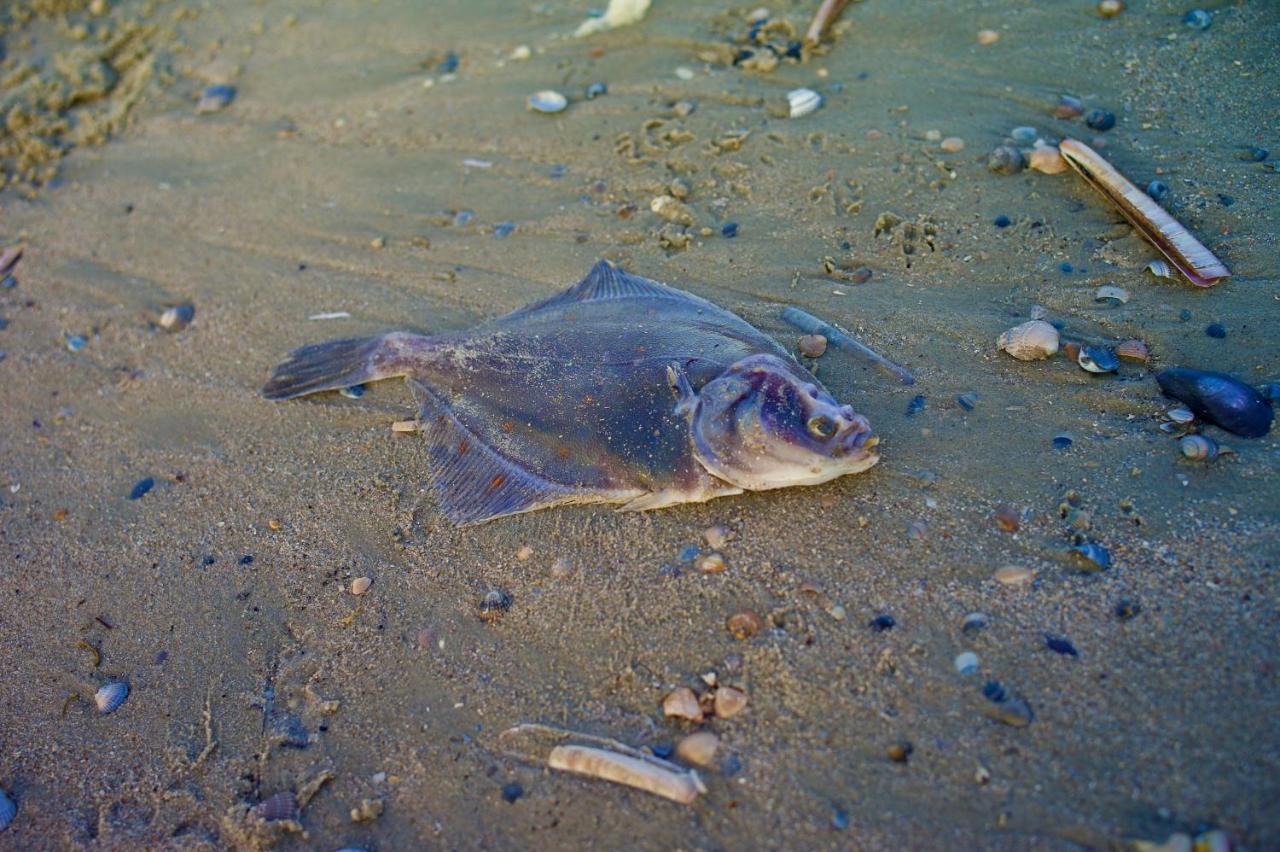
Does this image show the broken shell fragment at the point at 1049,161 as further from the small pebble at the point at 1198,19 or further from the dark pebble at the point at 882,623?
the dark pebble at the point at 882,623

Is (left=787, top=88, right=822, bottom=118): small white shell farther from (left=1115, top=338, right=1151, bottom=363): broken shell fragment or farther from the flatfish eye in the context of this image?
the flatfish eye

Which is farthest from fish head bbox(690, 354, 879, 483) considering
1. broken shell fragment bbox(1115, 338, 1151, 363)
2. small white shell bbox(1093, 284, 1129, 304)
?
small white shell bbox(1093, 284, 1129, 304)

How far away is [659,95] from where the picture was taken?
5.12 m

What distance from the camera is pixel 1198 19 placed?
4.57 meters

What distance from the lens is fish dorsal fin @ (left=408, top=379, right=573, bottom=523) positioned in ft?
11.1

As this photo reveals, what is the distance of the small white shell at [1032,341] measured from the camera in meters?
3.45

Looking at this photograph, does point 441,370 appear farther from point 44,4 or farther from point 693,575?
point 44,4

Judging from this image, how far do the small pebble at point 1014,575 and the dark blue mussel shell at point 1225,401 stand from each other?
95 cm

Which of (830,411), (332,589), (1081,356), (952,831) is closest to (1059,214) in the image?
(1081,356)

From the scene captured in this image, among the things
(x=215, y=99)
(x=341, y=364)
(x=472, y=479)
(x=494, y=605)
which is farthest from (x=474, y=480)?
(x=215, y=99)

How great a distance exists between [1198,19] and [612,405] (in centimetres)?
386

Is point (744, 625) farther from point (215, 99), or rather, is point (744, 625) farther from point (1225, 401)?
point (215, 99)

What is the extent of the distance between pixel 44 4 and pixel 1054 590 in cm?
812

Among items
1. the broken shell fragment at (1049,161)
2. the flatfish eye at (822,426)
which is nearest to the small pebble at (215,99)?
the flatfish eye at (822,426)
